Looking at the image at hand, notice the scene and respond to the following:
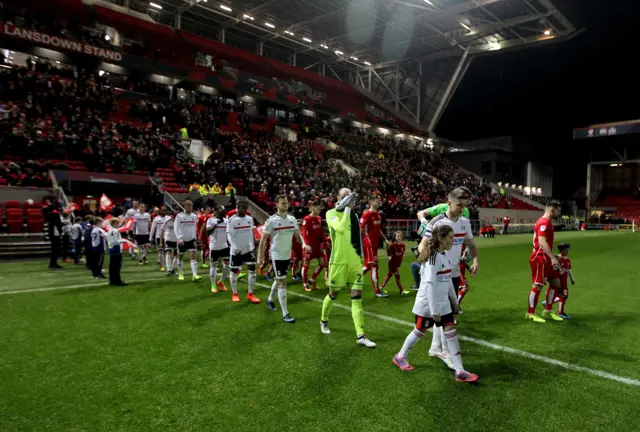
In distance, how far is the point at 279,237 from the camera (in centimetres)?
741

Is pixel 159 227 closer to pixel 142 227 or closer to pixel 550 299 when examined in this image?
pixel 142 227

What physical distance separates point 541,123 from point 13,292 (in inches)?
2458

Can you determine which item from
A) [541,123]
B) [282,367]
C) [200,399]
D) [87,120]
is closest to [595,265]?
[282,367]

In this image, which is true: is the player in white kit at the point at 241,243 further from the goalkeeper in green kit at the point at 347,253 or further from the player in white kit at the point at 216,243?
the goalkeeper in green kit at the point at 347,253

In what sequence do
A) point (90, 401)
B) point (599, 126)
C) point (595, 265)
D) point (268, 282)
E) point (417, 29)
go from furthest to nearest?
point (599, 126)
point (417, 29)
point (595, 265)
point (268, 282)
point (90, 401)

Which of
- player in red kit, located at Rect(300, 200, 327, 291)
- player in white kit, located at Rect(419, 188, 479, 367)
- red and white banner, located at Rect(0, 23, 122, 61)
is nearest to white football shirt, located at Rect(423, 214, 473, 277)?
player in white kit, located at Rect(419, 188, 479, 367)

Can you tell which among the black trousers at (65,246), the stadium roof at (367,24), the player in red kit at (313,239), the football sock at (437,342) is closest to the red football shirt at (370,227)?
the player in red kit at (313,239)

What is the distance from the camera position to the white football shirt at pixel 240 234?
8.60 m

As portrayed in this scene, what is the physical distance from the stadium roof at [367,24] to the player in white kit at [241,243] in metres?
36.9

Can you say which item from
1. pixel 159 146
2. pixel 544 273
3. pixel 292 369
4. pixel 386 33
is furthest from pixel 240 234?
pixel 386 33

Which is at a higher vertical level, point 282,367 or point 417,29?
point 417,29

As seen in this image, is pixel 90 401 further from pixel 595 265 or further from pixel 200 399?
pixel 595 265

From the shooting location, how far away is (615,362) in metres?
5.35

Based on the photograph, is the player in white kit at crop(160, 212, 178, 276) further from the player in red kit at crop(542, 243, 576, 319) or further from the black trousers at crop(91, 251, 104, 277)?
the player in red kit at crop(542, 243, 576, 319)
